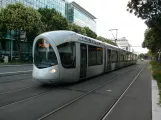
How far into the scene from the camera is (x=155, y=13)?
56.4 ft

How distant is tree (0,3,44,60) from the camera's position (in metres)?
37.0

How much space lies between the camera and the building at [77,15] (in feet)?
251

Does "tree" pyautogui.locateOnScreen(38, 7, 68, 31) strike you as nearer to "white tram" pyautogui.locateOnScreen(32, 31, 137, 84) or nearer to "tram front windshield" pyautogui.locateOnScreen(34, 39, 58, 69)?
"white tram" pyautogui.locateOnScreen(32, 31, 137, 84)

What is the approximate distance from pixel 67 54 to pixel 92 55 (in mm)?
3620

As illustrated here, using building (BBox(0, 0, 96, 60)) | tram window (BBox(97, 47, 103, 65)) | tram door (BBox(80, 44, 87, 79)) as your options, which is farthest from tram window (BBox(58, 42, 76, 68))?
building (BBox(0, 0, 96, 60))

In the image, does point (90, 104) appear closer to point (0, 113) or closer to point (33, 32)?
point (0, 113)

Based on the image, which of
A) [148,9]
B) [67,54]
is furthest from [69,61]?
[148,9]

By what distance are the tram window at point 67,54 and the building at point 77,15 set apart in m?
66.1

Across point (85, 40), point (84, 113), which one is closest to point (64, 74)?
point (85, 40)

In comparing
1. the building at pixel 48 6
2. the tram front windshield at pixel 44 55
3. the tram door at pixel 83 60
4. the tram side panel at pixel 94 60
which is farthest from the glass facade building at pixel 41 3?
the tram front windshield at pixel 44 55

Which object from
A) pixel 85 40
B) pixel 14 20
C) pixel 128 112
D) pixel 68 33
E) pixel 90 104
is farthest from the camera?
pixel 14 20

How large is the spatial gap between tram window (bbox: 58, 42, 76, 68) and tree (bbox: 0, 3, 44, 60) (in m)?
28.7

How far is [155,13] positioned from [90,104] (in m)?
12.7

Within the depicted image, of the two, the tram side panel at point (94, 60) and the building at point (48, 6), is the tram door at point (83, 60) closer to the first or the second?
the tram side panel at point (94, 60)
